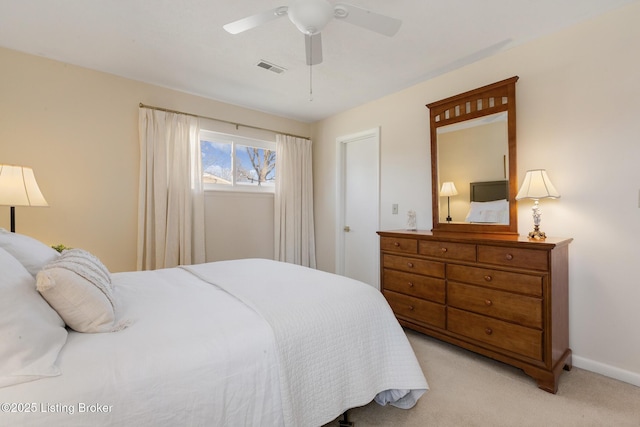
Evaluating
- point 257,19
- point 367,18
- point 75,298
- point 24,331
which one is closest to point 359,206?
point 367,18

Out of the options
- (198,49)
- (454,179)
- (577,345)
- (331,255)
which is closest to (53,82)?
(198,49)

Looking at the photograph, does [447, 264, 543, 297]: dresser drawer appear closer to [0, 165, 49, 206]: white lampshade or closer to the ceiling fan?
the ceiling fan

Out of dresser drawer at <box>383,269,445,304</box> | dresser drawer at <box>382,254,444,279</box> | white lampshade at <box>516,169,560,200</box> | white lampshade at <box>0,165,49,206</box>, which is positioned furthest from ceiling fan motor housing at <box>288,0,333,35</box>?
white lampshade at <box>0,165,49,206</box>

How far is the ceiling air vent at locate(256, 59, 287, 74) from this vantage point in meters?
2.68

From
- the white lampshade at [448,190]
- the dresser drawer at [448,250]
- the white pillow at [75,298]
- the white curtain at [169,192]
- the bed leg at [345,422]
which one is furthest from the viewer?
the white curtain at [169,192]

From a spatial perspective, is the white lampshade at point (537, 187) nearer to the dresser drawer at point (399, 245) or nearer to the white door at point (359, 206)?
the dresser drawer at point (399, 245)

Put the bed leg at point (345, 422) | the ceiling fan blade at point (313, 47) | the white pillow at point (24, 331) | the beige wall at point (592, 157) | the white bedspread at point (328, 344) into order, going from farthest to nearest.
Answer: the beige wall at point (592, 157) → the ceiling fan blade at point (313, 47) → the bed leg at point (345, 422) → the white bedspread at point (328, 344) → the white pillow at point (24, 331)

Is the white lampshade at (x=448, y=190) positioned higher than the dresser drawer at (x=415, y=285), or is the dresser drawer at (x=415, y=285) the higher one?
the white lampshade at (x=448, y=190)

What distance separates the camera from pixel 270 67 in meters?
2.76

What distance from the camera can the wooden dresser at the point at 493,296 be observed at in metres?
1.86

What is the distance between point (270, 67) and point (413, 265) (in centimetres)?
228

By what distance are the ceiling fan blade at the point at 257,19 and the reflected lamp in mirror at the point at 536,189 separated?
2055 mm

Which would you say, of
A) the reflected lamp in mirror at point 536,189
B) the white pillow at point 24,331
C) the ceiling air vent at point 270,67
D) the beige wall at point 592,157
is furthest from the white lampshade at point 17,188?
the beige wall at point 592,157

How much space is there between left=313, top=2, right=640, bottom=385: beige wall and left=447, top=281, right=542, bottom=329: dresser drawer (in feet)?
1.80
